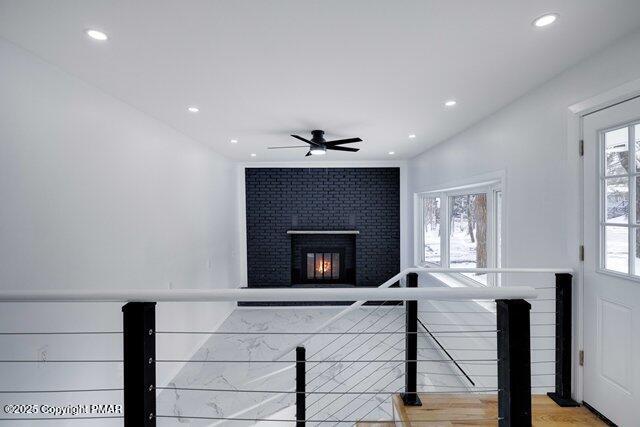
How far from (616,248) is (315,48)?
203 cm

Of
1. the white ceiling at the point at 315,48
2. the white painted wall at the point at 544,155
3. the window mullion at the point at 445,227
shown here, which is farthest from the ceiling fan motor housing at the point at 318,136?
the window mullion at the point at 445,227

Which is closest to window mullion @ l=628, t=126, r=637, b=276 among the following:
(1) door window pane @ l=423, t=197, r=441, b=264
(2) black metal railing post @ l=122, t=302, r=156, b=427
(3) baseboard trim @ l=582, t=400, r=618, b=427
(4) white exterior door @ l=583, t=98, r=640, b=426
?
(4) white exterior door @ l=583, t=98, r=640, b=426

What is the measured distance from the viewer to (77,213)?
1.98 metres

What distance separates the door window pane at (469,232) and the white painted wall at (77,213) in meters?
3.44

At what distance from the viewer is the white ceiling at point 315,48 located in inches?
52.5

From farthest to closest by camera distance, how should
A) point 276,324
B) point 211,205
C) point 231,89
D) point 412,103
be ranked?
point 276,324, point 211,205, point 412,103, point 231,89

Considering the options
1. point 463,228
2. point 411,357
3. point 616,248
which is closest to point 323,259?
point 463,228

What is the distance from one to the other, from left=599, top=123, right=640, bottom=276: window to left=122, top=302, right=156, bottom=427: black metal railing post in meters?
2.27

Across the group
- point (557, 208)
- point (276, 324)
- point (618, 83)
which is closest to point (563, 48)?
point (618, 83)

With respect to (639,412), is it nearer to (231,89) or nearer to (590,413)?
(590,413)

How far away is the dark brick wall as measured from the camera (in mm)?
5734

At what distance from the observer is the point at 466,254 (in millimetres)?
3775

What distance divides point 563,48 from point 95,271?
328 centimetres

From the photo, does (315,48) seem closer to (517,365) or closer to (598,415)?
(517,365)
